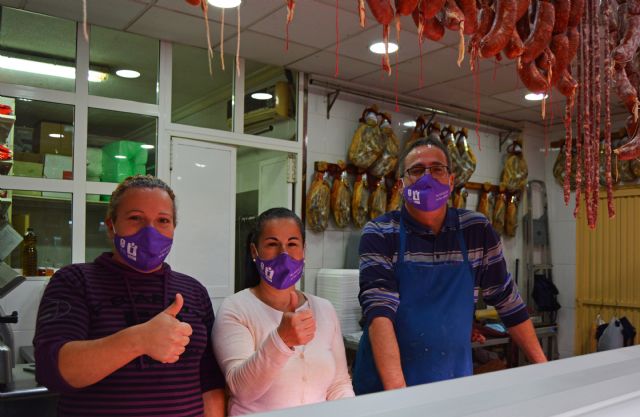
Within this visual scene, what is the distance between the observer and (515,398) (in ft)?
2.63

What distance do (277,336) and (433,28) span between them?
89 cm

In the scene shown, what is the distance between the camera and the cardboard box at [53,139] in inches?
145

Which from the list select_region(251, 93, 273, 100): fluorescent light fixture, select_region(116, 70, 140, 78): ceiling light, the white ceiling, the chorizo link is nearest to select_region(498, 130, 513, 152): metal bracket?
the white ceiling

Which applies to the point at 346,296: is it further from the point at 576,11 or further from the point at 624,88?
the point at 576,11

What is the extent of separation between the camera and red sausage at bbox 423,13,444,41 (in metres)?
1.40

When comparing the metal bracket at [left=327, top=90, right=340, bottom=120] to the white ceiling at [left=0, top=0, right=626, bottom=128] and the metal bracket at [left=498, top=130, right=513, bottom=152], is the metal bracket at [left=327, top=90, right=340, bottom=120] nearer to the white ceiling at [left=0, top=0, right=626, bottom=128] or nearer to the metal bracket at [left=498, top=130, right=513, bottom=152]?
the white ceiling at [left=0, top=0, right=626, bottom=128]

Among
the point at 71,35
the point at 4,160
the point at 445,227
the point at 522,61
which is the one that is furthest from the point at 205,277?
the point at 522,61

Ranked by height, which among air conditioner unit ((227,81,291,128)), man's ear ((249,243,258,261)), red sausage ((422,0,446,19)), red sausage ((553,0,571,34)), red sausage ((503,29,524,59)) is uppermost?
air conditioner unit ((227,81,291,128))

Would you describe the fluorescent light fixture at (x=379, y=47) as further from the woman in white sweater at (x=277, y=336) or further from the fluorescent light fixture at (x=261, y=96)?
the woman in white sweater at (x=277, y=336)

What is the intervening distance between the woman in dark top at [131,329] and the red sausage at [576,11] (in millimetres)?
1260

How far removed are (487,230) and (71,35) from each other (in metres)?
3.23

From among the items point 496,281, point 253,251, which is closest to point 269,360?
point 253,251

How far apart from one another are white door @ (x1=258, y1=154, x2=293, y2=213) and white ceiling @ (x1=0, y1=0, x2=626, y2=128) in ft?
2.82

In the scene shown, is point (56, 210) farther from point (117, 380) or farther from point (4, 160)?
point (117, 380)
